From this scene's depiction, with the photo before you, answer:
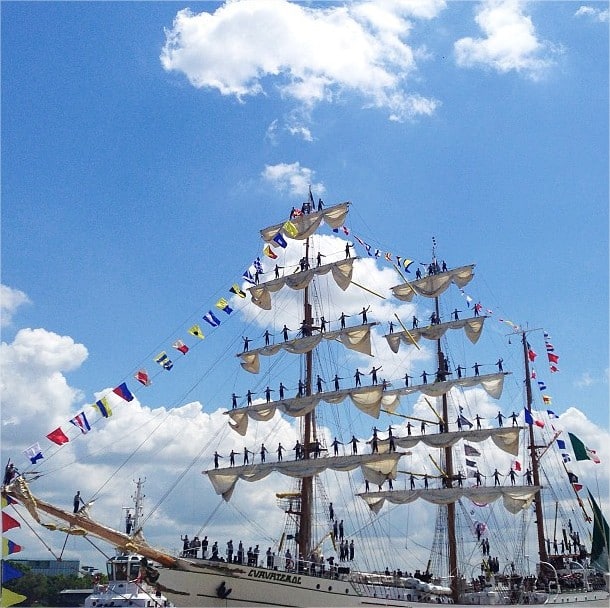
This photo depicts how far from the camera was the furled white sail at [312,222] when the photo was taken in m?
45.1

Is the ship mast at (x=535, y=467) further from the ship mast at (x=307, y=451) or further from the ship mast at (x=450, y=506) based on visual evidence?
the ship mast at (x=307, y=451)

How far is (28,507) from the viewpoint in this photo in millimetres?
30188

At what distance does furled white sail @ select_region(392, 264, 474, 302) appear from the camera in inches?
2055

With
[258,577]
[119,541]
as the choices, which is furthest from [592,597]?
[119,541]

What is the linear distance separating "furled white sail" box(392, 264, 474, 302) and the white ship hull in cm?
2293

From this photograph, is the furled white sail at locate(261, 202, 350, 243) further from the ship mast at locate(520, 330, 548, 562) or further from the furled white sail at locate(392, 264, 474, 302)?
the ship mast at locate(520, 330, 548, 562)

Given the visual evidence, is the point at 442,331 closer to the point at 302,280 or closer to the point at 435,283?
the point at 435,283

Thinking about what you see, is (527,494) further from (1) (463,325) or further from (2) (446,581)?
(1) (463,325)

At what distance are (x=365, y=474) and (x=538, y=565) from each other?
56.1 ft

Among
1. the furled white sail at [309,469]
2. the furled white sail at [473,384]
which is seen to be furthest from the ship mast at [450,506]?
the furled white sail at [309,469]

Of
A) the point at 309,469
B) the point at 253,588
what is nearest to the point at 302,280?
the point at 309,469

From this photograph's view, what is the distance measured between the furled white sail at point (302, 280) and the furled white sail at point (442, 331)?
789 centimetres

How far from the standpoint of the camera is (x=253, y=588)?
107ft

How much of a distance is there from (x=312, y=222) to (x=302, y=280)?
3841 mm
